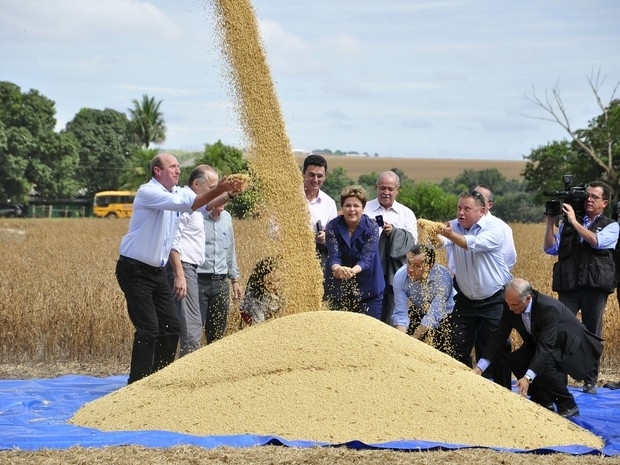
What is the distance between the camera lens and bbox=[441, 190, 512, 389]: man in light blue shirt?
6.76 meters

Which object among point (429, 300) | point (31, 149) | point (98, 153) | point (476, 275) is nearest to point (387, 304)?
point (429, 300)

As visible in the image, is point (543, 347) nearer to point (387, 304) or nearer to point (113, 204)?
point (387, 304)

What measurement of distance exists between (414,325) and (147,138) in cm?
6763

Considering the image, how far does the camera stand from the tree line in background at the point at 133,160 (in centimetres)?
3806

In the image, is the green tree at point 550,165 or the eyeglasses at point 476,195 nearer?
the eyeglasses at point 476,195

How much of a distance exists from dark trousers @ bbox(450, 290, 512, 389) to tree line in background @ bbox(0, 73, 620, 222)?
10.1 m

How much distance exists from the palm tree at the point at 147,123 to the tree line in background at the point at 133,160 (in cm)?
8

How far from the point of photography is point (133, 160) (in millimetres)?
56281

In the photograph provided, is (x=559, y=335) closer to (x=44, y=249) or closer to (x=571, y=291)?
(x=571, y=291)

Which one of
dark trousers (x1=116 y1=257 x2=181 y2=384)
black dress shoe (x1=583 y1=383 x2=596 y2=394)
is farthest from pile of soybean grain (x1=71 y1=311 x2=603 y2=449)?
black dress shoe (x1=583 y1=383 x2=596 y2=394)

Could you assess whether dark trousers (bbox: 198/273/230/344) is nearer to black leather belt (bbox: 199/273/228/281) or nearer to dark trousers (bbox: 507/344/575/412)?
black leather belt (bbox: 199/273/228/281)

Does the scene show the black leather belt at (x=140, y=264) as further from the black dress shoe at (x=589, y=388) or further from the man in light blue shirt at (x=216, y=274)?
the black dress shoe at (x=589, y=388)

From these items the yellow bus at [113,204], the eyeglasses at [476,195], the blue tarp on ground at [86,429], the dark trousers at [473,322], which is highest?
the eyeglasses at [476,195]

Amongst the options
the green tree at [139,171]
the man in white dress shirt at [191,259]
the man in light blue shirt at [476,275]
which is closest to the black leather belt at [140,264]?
the man in white dress shirt at [191,259]
